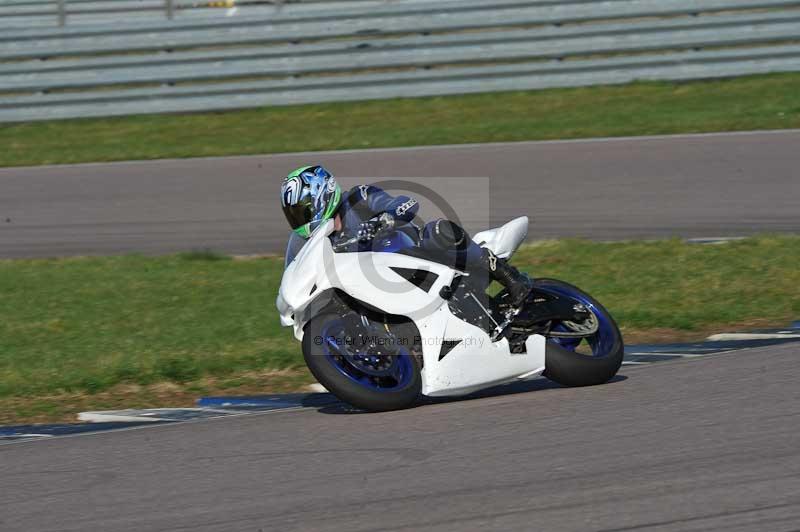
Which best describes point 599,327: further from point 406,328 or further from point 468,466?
point 468,466

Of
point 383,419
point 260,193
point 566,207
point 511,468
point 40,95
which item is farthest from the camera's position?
point 40,95

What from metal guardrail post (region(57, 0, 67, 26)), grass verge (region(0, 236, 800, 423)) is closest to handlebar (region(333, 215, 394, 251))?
grass verge (region(0, 236, 800, 423))

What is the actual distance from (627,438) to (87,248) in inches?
300

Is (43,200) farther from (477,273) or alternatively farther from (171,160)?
(477,273)

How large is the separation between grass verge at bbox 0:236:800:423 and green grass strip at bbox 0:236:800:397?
13mm

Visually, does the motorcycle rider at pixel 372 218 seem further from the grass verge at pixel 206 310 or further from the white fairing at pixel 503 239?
the grass verge at pixel 206 310

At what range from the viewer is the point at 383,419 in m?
5.84

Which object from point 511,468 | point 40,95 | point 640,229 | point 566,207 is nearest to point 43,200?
point 40,95

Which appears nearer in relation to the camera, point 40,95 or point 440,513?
point 440,513

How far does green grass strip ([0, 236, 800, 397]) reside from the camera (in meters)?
7.70

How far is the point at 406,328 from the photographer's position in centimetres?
594

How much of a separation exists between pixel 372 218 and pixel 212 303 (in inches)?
138

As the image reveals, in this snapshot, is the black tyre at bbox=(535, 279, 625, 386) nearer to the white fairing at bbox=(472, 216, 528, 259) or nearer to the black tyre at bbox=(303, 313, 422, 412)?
the white fairing at bbox=(472, 216, 528, 259)

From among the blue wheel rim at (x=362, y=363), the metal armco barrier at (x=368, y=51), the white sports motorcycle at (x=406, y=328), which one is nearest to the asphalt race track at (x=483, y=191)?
the metal armco barrier at (x=368, y=51)
